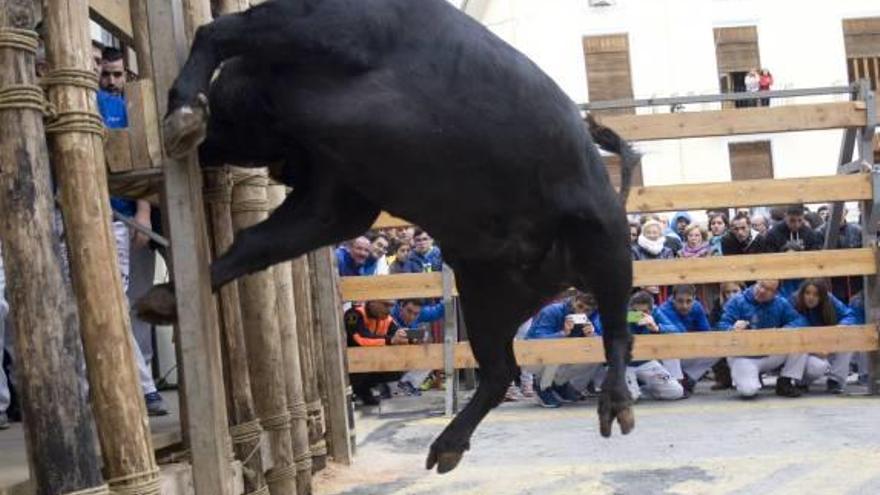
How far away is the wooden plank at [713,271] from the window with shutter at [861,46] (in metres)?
17.1

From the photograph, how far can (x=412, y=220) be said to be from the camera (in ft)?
10.2

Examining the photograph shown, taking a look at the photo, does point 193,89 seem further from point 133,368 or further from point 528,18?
point 528,18

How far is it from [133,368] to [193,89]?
708mm

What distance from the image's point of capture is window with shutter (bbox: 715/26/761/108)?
23.0 metres

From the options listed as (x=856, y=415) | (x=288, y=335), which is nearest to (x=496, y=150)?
(x=288, y=335)

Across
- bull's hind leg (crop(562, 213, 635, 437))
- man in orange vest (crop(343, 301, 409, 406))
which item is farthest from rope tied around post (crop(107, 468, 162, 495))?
man in orange vest (crop(343, 301, 409, 406))

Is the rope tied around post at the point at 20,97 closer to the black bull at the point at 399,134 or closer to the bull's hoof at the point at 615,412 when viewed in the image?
the black bull at the point at 399,134

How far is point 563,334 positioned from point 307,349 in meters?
3.01

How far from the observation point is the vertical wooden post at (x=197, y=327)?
122 inches

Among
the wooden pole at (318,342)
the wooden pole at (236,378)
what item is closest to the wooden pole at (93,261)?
the wooden pole at (236,378)

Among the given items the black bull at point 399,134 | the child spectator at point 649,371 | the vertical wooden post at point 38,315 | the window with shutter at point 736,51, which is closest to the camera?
the vertical wooden post at point 38,315

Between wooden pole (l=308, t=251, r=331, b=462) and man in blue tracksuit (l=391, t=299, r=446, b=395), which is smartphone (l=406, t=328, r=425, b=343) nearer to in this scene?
man in blue tracksuit (l=391, t=299, r=446, b=395)

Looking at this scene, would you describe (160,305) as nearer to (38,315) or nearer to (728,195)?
(38,315)

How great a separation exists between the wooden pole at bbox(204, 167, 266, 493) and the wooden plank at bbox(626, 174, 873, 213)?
4.03 metres
